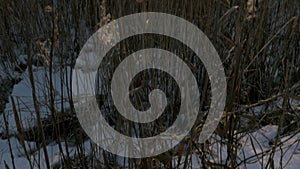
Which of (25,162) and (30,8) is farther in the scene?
(30,8)

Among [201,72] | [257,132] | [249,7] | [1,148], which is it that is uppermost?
[249,7]

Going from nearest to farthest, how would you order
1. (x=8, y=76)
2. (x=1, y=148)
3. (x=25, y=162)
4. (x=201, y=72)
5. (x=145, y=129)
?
(x=145, y=129), (x=25, y=162), (x=1, y=148), (x=201, y=72), (x=8, y=76)

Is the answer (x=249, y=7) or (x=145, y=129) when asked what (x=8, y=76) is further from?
(x=249, y=7)

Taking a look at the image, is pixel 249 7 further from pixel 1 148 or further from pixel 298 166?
pixel 1 148

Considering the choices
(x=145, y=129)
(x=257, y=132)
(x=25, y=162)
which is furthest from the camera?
(x=25, y=162)

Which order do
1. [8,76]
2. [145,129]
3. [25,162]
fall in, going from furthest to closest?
1. [8,76]
2. [25,162]
3. [145,129]

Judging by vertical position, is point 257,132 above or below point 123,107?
below

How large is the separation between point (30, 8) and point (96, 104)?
1463 mm

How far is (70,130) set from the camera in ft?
6.53

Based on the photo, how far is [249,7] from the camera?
46.8 inches

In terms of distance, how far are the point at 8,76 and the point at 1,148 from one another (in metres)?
0.74

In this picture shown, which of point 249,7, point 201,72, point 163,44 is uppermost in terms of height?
point 249,7

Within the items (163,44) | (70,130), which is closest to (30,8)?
(70,130)

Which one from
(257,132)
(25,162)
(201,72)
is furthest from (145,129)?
(201,72)
